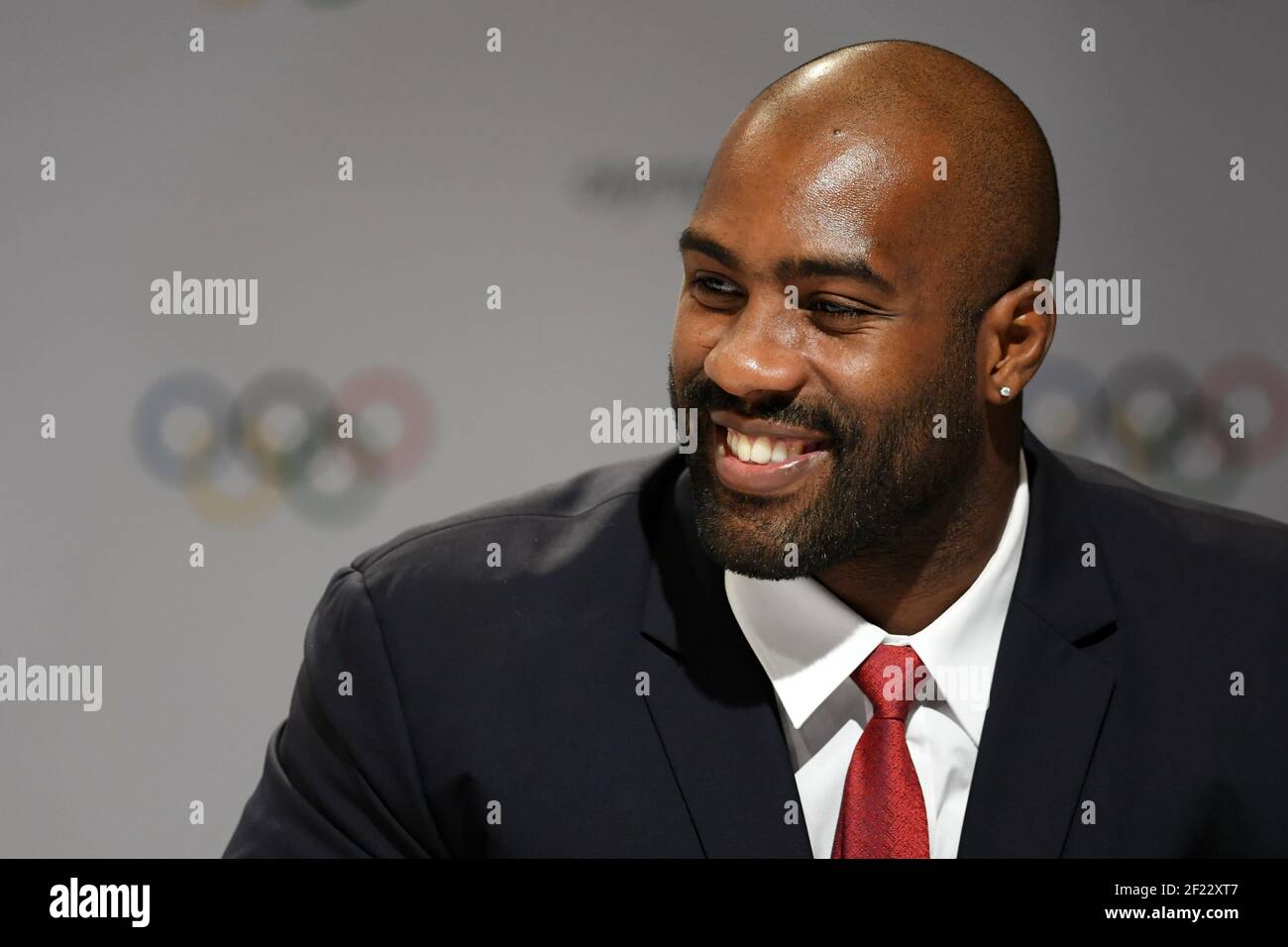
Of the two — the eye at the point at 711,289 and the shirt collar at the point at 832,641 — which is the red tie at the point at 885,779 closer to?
the shirt collar at the point at 832,641

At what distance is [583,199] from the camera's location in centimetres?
218

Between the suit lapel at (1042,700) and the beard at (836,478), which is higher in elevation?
the beard at (836,478)

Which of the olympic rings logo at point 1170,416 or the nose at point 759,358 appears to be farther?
the olympic rings logo at point 1170,416

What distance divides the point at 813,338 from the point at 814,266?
0.25 feet

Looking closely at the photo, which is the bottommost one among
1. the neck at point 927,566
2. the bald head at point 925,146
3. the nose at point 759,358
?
the neck at point 927,566

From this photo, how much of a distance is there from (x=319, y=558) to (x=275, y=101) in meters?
0.65

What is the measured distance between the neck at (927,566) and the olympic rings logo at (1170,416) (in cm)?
48

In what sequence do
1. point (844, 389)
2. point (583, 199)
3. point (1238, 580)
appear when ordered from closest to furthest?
point (844, 389)
point (1238, 580)
point (583, 199)

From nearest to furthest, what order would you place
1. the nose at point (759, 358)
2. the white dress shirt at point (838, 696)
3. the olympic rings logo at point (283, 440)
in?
the nose at point (759, 358)
the white dress shirt at point (838, 696)
the olympic rings logo at point (283, 440)

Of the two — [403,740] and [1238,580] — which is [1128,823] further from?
[403,740]

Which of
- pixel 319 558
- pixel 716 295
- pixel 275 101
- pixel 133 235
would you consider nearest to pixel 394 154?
pixel 275 101

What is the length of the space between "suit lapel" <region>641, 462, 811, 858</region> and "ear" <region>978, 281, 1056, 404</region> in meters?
0.39

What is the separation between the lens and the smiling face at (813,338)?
1.61m

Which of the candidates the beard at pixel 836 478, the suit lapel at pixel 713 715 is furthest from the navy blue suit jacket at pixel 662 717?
the beard at pixel 836 478
